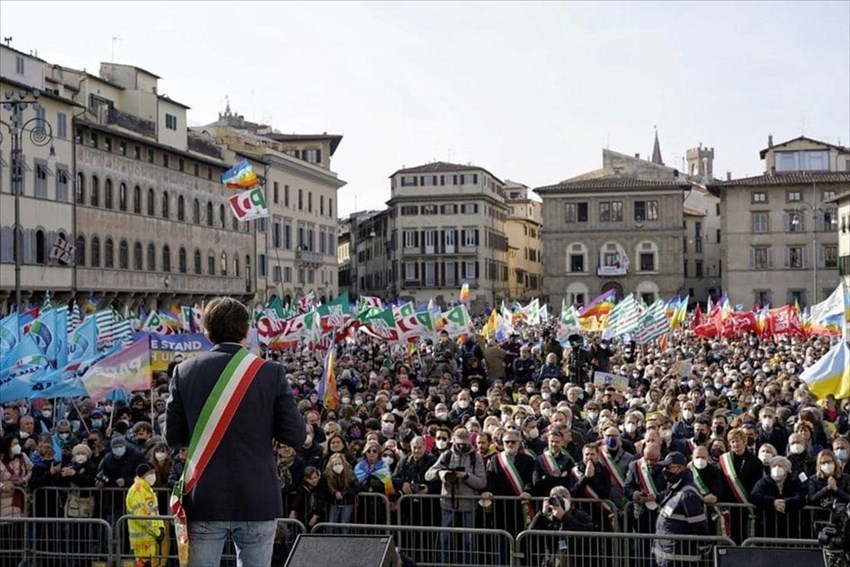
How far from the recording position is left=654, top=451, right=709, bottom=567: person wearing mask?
9617mm

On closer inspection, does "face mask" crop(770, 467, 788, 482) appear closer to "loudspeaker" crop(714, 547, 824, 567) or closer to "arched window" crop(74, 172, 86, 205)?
"loudspeaker" crop(714, 547, 824, 567)

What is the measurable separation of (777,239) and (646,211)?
1080 cm

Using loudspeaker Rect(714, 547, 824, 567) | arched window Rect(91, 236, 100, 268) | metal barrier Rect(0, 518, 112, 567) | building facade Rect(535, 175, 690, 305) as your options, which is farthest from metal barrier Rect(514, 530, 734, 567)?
building facade Rect(535, 175, 690, 305)

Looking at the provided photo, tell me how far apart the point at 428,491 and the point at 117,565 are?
10.9ft

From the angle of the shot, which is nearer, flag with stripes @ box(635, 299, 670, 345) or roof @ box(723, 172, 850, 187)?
flag with stripes @ box(635, 299, 670, 345)

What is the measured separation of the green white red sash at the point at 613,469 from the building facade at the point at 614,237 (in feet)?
267

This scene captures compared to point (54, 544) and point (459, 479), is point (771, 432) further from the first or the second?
point (54, 544)

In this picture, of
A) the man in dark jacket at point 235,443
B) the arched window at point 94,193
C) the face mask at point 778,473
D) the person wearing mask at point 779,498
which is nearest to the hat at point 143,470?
the person wearing mask at point 779,498

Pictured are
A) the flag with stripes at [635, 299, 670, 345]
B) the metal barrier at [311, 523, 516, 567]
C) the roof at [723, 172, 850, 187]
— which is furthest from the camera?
the roof at [723, 172, 850, 187]

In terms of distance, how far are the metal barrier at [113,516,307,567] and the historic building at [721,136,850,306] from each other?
7915 cm

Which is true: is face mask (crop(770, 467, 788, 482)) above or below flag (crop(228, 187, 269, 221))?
below

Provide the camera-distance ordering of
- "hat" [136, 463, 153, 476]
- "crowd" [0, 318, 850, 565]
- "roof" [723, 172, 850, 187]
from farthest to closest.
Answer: "roof" [723, 172, 850, 187]
"hat" [136, 463, 153, 476]
"crowd" [0, 318, 850, 565]

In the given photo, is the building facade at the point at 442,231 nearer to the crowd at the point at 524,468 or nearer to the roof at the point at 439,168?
the roof at the point at 439,168

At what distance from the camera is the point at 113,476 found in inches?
504
